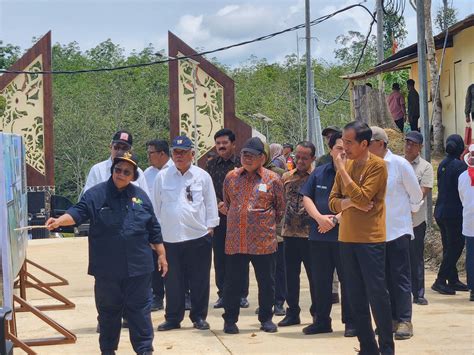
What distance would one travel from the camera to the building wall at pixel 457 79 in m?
22.2

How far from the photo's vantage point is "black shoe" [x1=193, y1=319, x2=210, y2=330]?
31.0ft

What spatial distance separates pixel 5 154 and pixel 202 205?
7.74ft

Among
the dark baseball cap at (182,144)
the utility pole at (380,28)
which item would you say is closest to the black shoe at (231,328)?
the dark baseball cap at (182,144)

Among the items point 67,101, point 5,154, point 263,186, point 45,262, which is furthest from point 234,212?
point 67,101

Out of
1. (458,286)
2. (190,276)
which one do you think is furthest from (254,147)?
(458,286)

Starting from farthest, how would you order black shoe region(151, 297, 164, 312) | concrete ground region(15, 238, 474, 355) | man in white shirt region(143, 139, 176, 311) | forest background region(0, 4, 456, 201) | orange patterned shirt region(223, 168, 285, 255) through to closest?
forest background region(0, 4, 456, 201), black shoe region(151, 297, 164, 312), man in white shirt region(143, 139, 176, 311), orange patterned shirt region(223, 168, 285, 255), concrete ground region(15, 238, 474, 355)

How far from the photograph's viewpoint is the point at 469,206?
34.6 ft

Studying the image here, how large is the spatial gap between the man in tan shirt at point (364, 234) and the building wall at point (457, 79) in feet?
50.5

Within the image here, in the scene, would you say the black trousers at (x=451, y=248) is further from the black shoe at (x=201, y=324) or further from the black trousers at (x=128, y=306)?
the black trousers at (x=128, y=306)

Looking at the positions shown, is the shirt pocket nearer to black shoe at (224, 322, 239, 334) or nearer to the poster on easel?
black shoe at (224, 322, 239, 334)

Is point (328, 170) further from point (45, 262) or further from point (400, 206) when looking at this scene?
point (45, 262)

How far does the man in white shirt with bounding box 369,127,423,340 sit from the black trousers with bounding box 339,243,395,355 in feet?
3.36

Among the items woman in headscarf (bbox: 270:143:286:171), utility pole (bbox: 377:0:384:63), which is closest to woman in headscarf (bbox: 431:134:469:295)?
woman in headscarf (bbox: 270:143:286:171)

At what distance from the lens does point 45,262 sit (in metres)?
17.3
